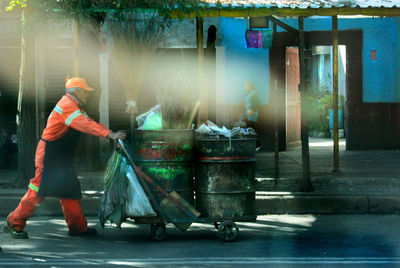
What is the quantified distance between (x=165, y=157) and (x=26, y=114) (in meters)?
3.94

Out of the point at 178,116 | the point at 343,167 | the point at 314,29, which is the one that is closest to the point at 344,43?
the point at 314,29

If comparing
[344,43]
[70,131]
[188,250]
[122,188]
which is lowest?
[188,250]

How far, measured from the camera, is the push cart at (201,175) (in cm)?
782

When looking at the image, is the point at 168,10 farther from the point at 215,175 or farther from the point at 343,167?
the point at 343,167

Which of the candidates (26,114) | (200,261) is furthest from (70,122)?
(26,114)

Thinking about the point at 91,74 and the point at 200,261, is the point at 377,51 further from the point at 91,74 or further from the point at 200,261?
the point at 200,261

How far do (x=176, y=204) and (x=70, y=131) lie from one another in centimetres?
151

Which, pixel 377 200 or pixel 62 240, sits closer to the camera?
pixel 62 240

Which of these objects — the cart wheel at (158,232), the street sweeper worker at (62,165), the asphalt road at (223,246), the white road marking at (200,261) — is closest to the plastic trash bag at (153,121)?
the street sweeper worker at (62,165)

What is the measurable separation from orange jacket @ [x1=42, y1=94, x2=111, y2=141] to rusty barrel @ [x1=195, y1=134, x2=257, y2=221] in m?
1.18

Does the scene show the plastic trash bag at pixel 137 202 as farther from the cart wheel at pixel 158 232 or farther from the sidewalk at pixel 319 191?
the sidewalk at pixel 319 191

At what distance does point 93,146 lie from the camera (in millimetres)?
12336

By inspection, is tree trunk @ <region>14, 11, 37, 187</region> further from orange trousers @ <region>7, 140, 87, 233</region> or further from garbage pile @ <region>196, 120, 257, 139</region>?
garbage pile @ <region>196, 120, 257, 139</region>

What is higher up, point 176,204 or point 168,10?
point 168,10
